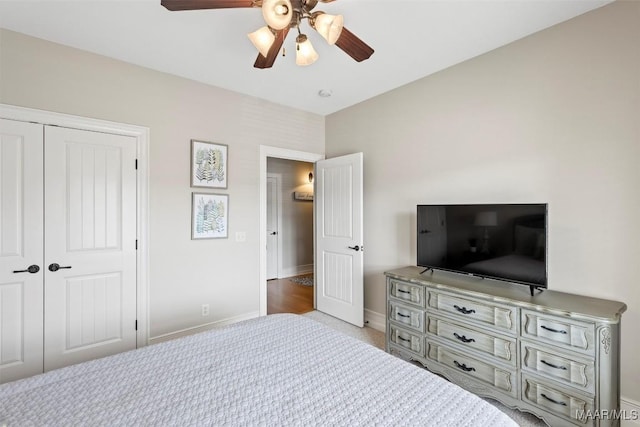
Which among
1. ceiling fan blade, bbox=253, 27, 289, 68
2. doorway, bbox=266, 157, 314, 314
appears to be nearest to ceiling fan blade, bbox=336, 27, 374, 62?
ceiling fan blade, bbox=253, 27, 289, 68

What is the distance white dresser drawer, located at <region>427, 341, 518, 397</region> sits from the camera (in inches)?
77.3

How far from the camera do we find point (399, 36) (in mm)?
2264

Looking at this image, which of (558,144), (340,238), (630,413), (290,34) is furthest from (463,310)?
(290,34)

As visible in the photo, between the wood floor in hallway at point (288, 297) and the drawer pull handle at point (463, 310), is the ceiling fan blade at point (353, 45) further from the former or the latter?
the wood floor in hallway at point (288, 297)

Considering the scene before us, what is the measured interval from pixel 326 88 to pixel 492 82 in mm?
1558

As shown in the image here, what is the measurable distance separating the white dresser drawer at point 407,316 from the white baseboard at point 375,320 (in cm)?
69

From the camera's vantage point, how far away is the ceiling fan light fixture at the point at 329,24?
59.3 inches

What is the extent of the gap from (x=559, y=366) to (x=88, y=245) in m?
3.49

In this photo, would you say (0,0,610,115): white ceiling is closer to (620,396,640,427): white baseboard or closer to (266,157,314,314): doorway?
(620,396,640,427): white baseboard

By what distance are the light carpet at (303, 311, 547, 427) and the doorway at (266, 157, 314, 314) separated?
5.44 ft

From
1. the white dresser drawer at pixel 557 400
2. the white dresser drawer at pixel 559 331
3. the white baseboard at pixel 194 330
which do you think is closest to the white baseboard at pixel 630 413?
the white dresser drawer at pixel 557 400

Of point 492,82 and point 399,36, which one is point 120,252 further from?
point 492,82

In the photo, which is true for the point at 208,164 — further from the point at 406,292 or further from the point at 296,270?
the point at 296,270

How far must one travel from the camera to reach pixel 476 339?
212cm
